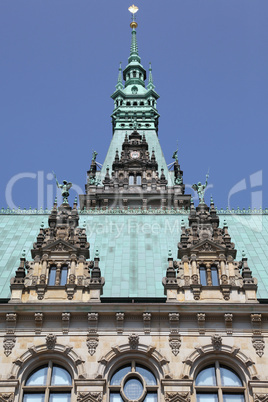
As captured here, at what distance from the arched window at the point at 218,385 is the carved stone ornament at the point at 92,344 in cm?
373

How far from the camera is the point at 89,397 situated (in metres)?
22.2

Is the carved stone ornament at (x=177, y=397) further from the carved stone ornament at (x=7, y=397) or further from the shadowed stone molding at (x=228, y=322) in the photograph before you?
the carved stone ornament at (x=7, y=397)

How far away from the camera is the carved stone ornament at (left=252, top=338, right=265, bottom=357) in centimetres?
2327

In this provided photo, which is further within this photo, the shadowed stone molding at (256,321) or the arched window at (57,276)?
the arched window at (57,276)

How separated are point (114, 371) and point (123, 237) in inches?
368

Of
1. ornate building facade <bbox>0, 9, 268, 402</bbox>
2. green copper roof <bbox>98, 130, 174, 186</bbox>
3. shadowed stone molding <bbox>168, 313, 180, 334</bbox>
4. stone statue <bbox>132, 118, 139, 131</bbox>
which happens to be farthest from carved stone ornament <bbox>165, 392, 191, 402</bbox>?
stone statue <bbox>132, 118, 139, 131</bbox>

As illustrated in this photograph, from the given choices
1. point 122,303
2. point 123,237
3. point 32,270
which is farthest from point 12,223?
point 122,303

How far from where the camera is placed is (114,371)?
23.2 m

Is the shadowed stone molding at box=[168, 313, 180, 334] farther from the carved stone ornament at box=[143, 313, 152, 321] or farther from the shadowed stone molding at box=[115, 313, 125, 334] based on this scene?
the shadowed stone molding at box=[115, 313, 125, 334]

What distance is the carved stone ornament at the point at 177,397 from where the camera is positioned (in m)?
22.2

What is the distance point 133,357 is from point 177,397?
2130mm

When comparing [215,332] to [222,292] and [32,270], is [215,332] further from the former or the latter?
[32,270]

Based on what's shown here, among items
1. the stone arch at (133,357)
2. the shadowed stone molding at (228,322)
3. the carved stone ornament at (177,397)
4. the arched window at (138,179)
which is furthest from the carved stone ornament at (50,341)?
the arched window at (138,179)

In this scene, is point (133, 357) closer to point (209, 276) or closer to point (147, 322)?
point (147, 322)
